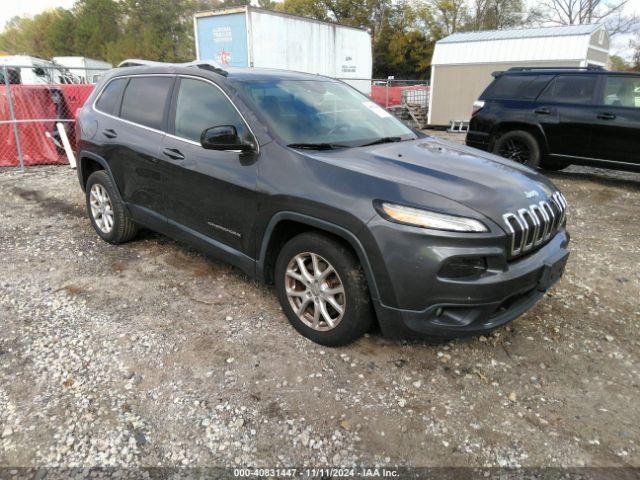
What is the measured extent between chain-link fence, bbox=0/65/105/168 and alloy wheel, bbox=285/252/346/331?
7852 millimetres

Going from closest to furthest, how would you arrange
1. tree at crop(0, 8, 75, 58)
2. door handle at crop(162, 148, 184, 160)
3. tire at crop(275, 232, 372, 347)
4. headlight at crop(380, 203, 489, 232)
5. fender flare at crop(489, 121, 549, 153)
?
1. headlight at crop(380, 203, 489, 232)
2. tire at crop(275, 232, 372, 347)
3. door handle at crop(162, 148, 184, 160)
4. fender flare at crop(489, 121, 549, 153)
5. tree at crop(0, 8, 75, 58)

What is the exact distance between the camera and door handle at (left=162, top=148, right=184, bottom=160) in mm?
3664

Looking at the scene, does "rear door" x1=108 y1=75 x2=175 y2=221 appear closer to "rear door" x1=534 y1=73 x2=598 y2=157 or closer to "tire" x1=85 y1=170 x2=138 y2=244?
"tire" x1=85 y1=170 x2=138 y2=244

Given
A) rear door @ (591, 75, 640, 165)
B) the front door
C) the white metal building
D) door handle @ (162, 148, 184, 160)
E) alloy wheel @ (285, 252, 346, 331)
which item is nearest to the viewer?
alloy wheel @ (285, 252, 346, 331)

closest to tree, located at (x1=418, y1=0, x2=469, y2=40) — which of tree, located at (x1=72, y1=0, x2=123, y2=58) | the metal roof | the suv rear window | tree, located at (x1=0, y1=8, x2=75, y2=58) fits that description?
the metal roof

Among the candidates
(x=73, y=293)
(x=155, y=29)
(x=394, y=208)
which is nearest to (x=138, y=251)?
(x=73, y=293)

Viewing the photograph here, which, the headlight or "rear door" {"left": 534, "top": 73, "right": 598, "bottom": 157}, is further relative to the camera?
"rear door" {"left": 534, "top": 73, "right": 598, "bottom": 157}

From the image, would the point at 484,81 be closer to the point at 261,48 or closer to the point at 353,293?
the point at 261,48

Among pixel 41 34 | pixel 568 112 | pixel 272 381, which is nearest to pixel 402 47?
pixel 568 112

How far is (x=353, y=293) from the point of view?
2.75 m

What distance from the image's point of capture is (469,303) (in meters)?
2.54

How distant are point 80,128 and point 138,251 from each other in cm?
140

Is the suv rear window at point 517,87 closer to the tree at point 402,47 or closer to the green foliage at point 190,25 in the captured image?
the green foliage at point 190,25

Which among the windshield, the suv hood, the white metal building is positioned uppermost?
the white metal building
